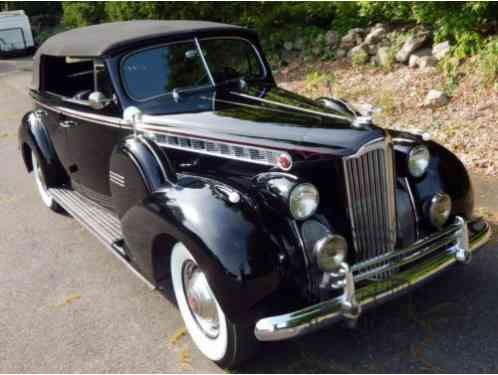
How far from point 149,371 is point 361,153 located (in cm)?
169

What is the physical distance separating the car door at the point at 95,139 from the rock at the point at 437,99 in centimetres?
400

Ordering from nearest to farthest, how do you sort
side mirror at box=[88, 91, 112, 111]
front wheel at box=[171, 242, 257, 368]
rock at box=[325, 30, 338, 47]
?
front wheel at box=[171, 242, 257, 368], side mirror at box=[88, 91, 112, 111], rock at box=[325, 30, 338, 47]

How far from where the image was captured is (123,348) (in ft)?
10.6

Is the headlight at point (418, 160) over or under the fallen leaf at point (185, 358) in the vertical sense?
over

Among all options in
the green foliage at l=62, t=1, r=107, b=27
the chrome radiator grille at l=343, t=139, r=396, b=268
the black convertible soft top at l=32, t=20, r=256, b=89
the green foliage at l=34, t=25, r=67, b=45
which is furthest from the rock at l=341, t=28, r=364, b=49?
the green foliage at l=34, t=25, r=67, b=45

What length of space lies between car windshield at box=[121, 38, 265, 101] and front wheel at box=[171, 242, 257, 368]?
1.44 m

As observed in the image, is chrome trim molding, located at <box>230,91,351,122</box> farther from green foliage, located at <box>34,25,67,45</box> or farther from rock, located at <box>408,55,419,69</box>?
green foliage, located at <box>34,25,67,45</box>

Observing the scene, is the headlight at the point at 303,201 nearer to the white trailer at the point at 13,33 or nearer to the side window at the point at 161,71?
the side window at the point at 161,71

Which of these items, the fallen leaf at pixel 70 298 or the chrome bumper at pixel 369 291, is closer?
the chrome bumper at pixel 369 291

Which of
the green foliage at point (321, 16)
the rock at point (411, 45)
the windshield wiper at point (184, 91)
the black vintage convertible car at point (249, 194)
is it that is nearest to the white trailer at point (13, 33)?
the green foliage at point (321, 16)

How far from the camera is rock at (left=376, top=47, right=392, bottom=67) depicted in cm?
755

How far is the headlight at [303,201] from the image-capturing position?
9.02 ft

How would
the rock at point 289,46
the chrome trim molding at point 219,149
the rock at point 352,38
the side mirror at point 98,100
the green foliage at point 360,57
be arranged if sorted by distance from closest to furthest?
1. the chrome trim molding at point 219,149
2. the side mirror at point 98,100
3. the green foliage at point 360,57
4. the rock at point 352,38
5. the rock at point 289,46

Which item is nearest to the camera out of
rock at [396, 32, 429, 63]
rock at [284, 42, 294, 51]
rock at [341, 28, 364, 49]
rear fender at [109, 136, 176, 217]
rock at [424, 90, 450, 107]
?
rear fender at [109, 136, 176, 217]
